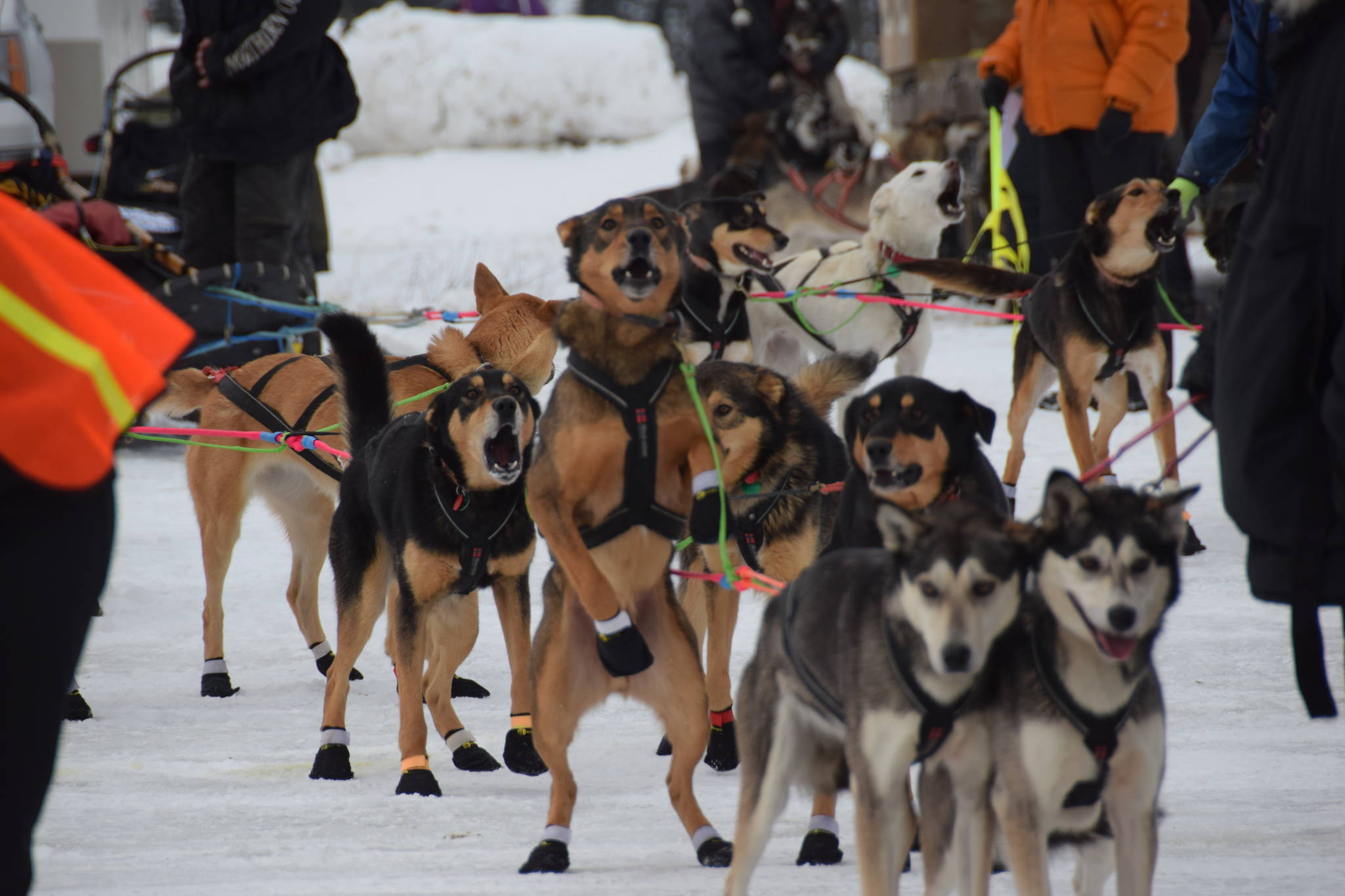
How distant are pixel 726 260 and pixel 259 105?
2.38m

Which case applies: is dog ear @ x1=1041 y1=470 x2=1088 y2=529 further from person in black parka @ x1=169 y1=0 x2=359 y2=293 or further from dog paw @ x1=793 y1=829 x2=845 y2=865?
person in black parka @ x1=169 y1=0 x2=359 y2=293

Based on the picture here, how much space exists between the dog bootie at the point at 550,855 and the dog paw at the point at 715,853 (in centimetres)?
31

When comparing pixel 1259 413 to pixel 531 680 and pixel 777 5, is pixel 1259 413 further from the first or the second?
pixel 777 5

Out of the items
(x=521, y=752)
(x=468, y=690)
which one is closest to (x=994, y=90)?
(x=468, y=690)

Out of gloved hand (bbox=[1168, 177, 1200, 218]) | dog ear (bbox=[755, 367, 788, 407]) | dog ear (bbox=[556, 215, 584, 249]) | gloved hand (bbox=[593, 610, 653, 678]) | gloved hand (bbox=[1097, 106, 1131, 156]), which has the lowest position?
gloved hand (bbox=[593, 610, 653, 678])

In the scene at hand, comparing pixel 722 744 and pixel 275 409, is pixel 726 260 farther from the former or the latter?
pixel 722 744

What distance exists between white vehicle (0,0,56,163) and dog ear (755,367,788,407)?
5.36 meters

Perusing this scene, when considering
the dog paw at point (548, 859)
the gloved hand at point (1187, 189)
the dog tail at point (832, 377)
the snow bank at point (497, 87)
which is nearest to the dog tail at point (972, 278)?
the dog tail at point (832, 377)

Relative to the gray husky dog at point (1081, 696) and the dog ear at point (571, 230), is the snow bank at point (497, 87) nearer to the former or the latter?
the dog ear at point (571, 230)

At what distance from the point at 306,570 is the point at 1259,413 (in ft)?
12.8

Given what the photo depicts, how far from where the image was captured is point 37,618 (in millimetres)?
1615

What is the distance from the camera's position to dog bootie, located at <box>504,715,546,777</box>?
4.04 metres

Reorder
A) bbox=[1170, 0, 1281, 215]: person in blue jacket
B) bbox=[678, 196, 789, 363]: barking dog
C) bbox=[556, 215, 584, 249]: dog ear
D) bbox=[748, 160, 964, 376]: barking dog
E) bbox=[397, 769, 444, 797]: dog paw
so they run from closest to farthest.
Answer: bbox=[1170, 0, 1281, 215]: person in blue jacket < bbox=[556, 215, 584, 249]: dog ear < bbox=[397, 769, 444, 797]: dog paw < bbox=[678, 196, 789, 363]: barking dog < bbox=[748, 160, 964, 376]: barking dog

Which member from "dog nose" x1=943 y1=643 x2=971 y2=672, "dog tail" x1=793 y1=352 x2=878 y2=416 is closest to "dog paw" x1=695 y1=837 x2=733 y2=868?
"dog nose" x1=943 y1=643 x2=971 y2=672
